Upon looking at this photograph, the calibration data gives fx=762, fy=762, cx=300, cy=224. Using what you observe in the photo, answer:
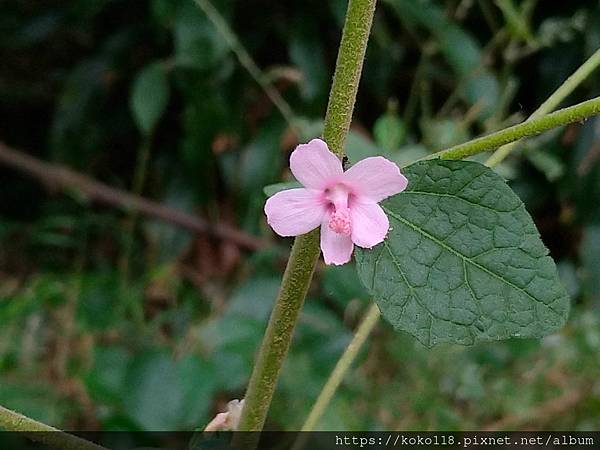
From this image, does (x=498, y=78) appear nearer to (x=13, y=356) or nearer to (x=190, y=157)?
(x=190, y=157)

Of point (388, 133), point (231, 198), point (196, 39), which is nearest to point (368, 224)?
point (388, 133)

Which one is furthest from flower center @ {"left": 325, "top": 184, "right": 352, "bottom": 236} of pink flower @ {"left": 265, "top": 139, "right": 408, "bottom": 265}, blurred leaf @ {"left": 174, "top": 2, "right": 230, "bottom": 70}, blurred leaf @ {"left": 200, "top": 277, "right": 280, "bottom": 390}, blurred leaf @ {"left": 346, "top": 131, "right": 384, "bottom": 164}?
blurred leaf @ {"left": 174, "top": 2, "right": 230, "bottom": 70}

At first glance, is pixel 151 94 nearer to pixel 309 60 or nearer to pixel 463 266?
pixel 309 60

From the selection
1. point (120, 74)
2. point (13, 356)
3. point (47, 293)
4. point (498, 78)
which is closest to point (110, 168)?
point (120, 74)

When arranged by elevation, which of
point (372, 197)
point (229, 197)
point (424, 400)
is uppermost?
point (229, 197)

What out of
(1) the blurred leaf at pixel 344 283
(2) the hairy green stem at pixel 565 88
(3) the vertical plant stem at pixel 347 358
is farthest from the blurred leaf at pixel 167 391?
(2) the hairy green stem at pixel 565 88

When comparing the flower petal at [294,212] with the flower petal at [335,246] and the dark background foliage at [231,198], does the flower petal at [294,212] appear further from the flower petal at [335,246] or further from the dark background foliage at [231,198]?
the dark background foliage at [231,198]
